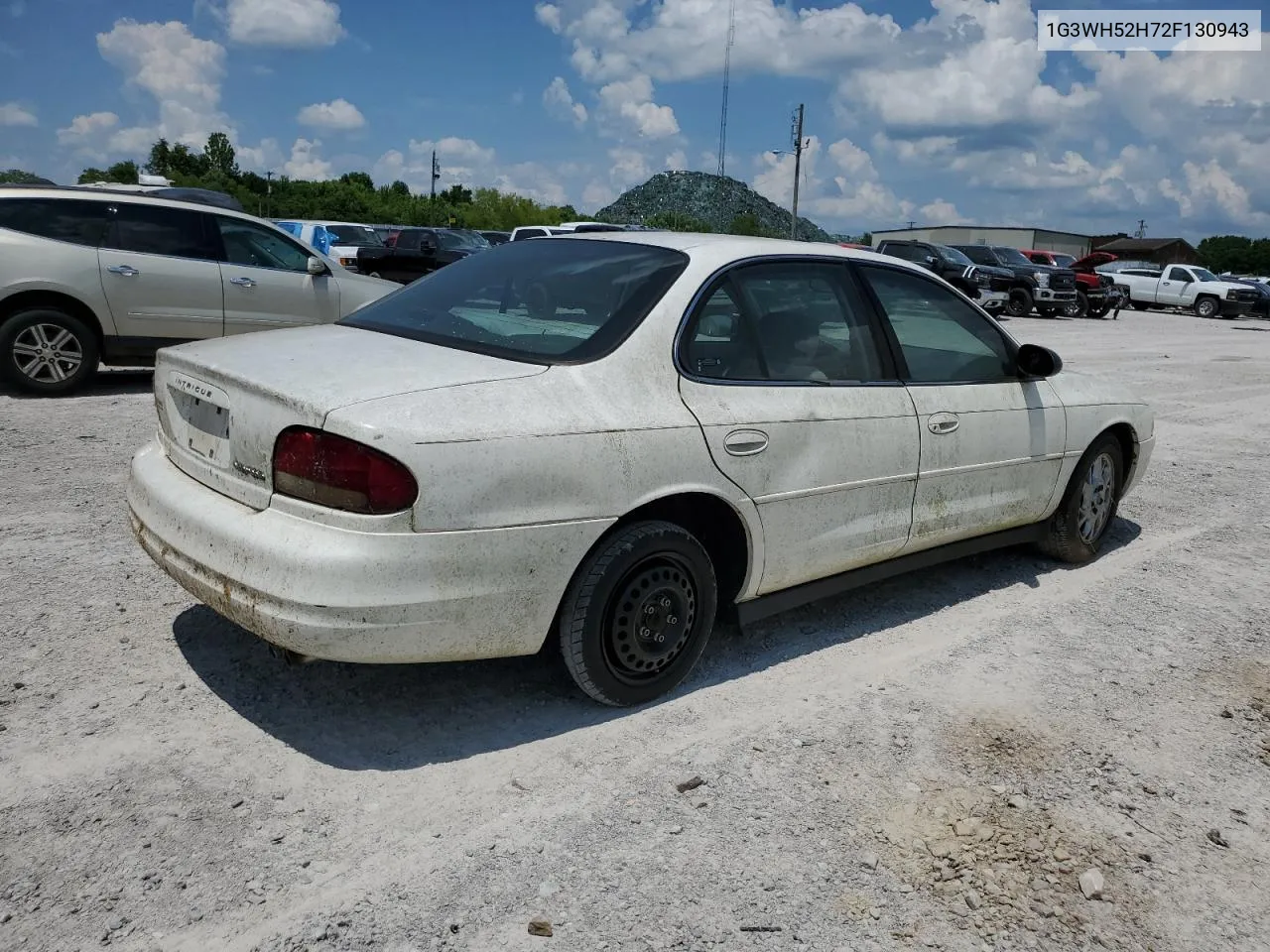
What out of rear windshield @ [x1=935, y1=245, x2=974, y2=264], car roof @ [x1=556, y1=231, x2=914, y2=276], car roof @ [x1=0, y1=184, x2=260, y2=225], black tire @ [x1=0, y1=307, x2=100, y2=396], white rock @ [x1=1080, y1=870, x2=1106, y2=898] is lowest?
white rock @ [x1=1080, y1=870, x2=1106, y2=898]

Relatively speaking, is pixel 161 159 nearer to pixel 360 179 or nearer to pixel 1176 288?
pixel 360 179

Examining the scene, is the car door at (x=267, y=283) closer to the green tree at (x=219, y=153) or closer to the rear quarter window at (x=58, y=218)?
the rear quarter window at (x=58, y=218)

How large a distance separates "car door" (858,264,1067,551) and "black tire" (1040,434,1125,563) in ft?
0.86

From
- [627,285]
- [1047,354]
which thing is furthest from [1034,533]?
[627,285]

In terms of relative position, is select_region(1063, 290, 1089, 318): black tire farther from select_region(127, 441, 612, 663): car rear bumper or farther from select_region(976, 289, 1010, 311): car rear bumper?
select_region(127, 441, 612, 663): car rear bumper

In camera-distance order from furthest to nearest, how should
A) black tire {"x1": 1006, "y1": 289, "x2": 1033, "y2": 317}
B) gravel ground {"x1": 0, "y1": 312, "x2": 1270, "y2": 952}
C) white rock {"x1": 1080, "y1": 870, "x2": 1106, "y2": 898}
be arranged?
black tire {"x1": 1006, "y1": 289, "x2": 1033, "y2": 317} < white rock {"x1": 1080, "y1": 870, "x2": 1106, "y2": 898} < gravel ground {"x1": 0, "y1": 312, "x2": 1270, "y2": 952}

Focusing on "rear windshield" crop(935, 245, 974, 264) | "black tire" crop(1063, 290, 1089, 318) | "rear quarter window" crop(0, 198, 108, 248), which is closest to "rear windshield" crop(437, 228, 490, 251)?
"rear windshield" crop(935, 245, 974, 264)

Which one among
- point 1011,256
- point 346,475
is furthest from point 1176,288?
point 346,475

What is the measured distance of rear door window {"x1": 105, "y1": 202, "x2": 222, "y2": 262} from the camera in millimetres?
8945

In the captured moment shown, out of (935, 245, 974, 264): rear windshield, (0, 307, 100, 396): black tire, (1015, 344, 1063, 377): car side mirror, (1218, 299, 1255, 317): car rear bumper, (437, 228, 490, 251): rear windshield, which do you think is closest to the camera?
(1015, 344, 1063, 377): car side mirror

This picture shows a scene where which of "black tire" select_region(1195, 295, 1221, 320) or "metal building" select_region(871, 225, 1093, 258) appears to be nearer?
"black tire" select_region(1195, 295, 1221, 320)

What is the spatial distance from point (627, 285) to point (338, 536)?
141cm

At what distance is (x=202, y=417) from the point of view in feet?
11.2

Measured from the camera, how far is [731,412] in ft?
11.8
